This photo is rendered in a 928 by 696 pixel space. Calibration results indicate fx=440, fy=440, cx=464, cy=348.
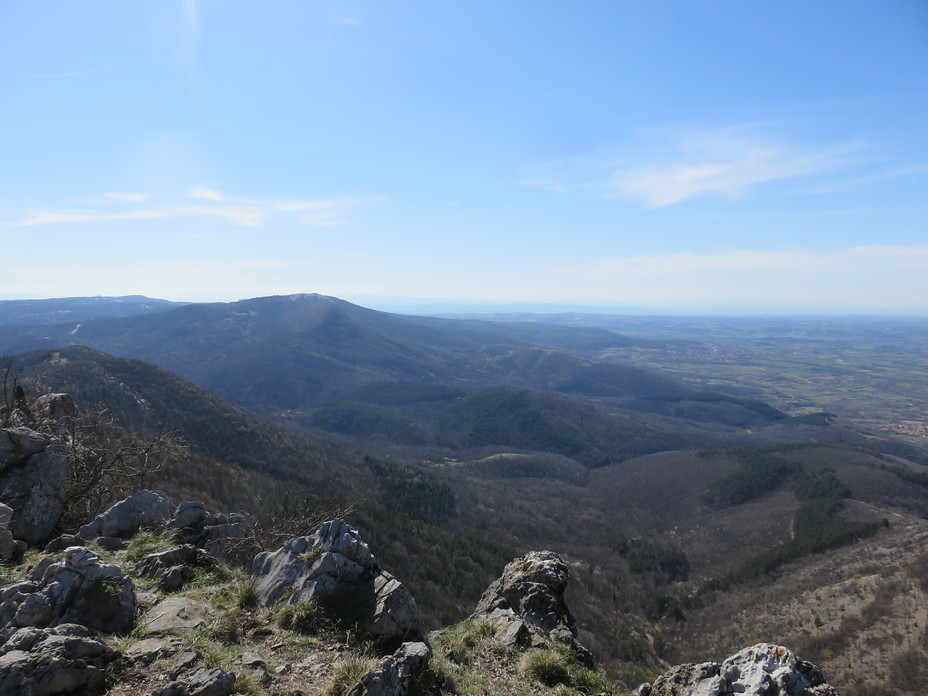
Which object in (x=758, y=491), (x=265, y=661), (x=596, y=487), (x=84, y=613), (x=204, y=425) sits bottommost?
(x=596, y=487)

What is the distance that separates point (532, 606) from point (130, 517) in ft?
48.3

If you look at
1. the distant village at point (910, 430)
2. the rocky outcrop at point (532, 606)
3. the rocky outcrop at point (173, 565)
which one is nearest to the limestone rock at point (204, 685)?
the rocky outcrop at point (173, 565)

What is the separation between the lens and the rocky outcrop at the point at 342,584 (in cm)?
981

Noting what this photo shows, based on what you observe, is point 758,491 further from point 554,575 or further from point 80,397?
point 80,397

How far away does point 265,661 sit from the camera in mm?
8414

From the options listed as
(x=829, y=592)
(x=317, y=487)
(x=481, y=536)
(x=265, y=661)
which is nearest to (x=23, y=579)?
(x=265, y=661)

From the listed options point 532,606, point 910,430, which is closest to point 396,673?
point 532,606

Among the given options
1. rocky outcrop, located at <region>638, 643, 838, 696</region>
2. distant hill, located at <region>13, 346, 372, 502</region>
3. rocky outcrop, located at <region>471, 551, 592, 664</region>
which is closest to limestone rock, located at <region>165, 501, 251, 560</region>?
rocky outcrop, located at <region>471, 551, 592, 664</region>

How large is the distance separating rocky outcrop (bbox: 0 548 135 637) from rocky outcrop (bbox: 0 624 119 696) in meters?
0.89

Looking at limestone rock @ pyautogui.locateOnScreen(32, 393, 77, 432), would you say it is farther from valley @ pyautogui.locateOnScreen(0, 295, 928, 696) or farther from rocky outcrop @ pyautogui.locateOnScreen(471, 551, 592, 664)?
rocky outcrop @ pyautogui.locateOnScreen(471, 551, 592, 664)

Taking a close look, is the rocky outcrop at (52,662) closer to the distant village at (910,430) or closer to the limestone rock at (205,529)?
the limestone rock at (205,529)

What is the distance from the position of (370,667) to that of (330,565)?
3408 mm

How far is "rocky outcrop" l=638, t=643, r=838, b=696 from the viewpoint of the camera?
8.87 meters

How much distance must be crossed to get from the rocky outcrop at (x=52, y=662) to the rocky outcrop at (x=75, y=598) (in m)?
0.89
